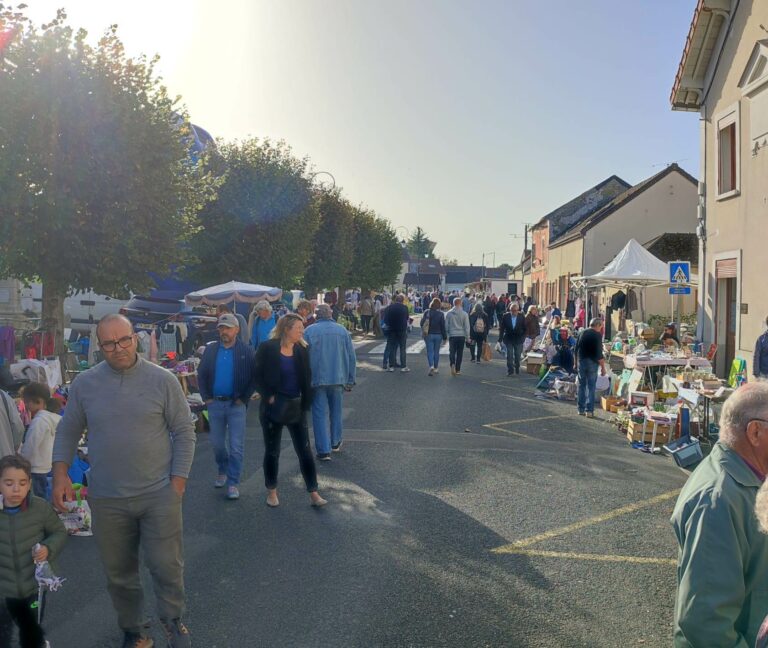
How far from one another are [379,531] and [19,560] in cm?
294

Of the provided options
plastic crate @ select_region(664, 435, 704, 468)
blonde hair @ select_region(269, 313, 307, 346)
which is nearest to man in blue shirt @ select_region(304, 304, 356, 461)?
blonde hair @ select_region(269, 313, 307, 346)

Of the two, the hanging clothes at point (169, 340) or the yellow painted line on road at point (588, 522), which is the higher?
the hanging clothes at point (169, 340)

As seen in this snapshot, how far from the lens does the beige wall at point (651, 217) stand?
117 feet

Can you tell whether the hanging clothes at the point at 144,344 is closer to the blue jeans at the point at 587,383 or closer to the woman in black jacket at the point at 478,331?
the blue jeans at the point at 587,383

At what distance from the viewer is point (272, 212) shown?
82.1 ft

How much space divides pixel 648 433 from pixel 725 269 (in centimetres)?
693

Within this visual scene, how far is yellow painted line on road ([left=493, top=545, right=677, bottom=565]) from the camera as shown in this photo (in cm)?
549

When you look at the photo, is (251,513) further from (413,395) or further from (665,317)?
(665,317)

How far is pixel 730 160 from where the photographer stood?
15484 mm

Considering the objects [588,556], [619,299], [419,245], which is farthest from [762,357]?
[419,245]

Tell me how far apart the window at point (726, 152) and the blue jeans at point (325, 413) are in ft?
34.4

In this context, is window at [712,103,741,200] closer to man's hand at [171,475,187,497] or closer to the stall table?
the stall table

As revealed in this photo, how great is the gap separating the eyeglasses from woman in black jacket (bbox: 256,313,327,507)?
283cm

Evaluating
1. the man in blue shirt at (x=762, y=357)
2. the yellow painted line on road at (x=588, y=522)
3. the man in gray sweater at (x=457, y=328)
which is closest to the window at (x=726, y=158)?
the man in blue shirt at (x=762, y=357)
